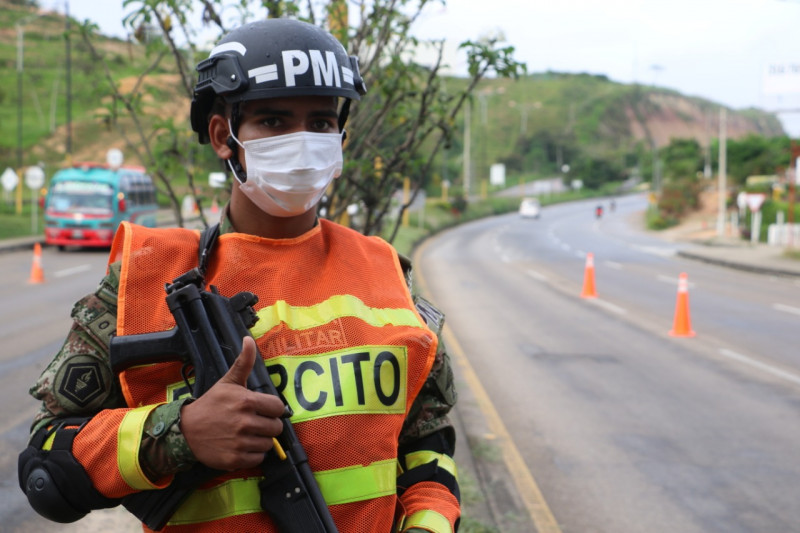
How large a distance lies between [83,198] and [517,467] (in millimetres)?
20545

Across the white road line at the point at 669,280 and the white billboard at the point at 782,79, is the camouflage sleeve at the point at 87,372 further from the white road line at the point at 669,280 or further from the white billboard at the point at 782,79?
the white billboard at the point at 782,79

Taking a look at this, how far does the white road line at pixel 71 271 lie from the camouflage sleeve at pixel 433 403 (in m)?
18.2

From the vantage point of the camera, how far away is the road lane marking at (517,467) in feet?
17.1

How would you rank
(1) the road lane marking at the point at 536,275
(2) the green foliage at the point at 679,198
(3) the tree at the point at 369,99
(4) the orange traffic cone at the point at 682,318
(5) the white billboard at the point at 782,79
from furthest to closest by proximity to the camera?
(2) the green foliage at the point at 679,198
(5) the white billboard at the point at 782,79
(1) the road lane marking at the point at 536,275
(4) the orange traffic cone at the point at 682,318
(3) the tree at the point at 369,99

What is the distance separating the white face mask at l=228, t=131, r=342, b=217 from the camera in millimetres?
1840

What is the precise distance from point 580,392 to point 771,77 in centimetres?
3197

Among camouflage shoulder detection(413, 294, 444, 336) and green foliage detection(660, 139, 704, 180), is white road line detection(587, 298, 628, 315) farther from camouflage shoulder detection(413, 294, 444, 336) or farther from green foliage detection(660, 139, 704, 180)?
green foliage detection(660, 139, 704, 180)

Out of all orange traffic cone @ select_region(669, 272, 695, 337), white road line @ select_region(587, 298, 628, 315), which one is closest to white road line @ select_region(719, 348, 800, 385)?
orange traffic cone @ select_region(669, 272, 695, 337)

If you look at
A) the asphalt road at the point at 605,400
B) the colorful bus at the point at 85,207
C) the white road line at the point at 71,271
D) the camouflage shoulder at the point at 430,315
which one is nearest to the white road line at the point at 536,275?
the asphalt road at the point at 605,400

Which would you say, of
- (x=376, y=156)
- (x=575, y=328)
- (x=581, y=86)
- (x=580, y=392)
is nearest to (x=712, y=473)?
(x=580, y=392)

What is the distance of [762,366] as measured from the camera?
33.2ft

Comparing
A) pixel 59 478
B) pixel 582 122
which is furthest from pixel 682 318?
pixel 582 122

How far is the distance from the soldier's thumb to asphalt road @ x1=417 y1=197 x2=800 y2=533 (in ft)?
12.5

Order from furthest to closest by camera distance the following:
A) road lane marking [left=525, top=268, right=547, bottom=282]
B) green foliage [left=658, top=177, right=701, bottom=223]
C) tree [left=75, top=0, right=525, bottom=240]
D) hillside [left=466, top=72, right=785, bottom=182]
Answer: hillside [left=466, top=72, right=785, bottom=182], green foliage [left=658, top=177, right=701, bottom=223], road lane marking [left=525, top=268, right=547, bottom=282], tree [left=75, top=0, right=525, bottom=240]
